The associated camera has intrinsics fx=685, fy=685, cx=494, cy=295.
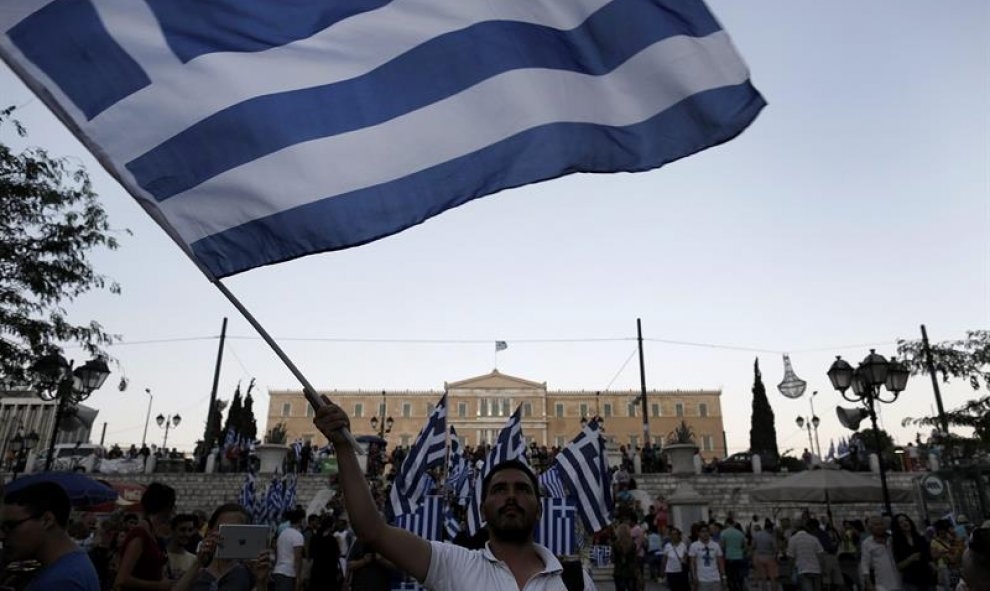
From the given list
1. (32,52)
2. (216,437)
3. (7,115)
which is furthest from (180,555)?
(216,437)

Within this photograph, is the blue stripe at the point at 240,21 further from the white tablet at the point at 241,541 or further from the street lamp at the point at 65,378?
the street lamp at the point at 65,378

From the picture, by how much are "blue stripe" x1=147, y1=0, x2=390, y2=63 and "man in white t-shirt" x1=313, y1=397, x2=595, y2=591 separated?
1.68 metres

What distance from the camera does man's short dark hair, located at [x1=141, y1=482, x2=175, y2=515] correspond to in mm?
5242

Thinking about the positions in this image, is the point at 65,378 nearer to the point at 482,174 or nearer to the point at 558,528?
the point at 558,528

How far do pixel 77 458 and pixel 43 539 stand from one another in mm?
38190

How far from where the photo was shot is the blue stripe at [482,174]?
297 cm

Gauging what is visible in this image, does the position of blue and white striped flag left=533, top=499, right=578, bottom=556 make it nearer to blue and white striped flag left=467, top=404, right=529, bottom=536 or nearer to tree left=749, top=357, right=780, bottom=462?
blue and white striped flag left=467, top=404, right=529, bottom=536

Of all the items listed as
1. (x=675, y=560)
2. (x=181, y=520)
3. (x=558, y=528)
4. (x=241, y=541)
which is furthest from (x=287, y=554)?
(x=675, y=560)

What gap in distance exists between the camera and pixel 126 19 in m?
2.92

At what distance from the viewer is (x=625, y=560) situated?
13.8 meters

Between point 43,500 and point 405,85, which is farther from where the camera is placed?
point 405,85

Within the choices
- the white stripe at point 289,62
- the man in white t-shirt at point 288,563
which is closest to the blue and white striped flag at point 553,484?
the man in white t-shirt at point 288,563

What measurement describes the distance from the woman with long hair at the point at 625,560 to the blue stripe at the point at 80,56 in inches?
507

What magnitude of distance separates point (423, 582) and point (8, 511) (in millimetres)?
1900
